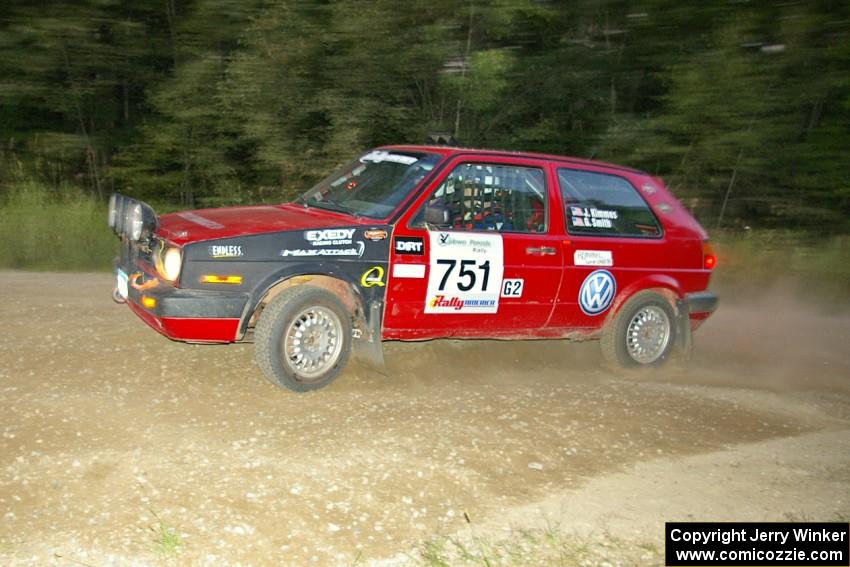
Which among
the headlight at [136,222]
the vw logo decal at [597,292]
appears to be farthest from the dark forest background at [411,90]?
the headlight at [136,222]

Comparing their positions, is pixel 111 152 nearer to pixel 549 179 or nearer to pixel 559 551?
pixel 549 179

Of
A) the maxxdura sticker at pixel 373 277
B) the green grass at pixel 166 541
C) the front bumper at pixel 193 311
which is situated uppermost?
the maxxdura sticker at pixel 373 277

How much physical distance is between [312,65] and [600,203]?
8.17 m

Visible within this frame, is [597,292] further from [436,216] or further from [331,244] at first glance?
[331,244]

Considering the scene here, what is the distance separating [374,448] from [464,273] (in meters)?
1.84

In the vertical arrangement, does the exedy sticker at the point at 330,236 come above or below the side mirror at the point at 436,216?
below

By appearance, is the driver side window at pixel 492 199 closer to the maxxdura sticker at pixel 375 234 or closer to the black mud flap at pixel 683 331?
the maxxdura sticker at pixel 375 234

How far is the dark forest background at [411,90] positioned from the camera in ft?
45.9

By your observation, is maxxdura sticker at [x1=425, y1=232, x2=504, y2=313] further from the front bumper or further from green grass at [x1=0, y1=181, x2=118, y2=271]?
green grass at [x1=0, y1=181, x2=118, y2=271]

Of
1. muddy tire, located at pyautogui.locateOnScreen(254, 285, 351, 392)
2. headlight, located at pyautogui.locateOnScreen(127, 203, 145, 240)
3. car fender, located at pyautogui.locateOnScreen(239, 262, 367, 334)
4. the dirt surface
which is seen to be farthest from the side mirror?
headlight, located at pyautogui.locateOnScreen(127, 203, 145, 240)

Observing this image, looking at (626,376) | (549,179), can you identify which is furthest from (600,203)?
(626,376)

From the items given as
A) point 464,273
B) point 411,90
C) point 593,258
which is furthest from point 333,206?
point 411,90

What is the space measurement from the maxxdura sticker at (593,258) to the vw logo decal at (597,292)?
80mm

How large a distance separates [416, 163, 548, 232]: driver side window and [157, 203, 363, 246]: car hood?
74 centimetres
